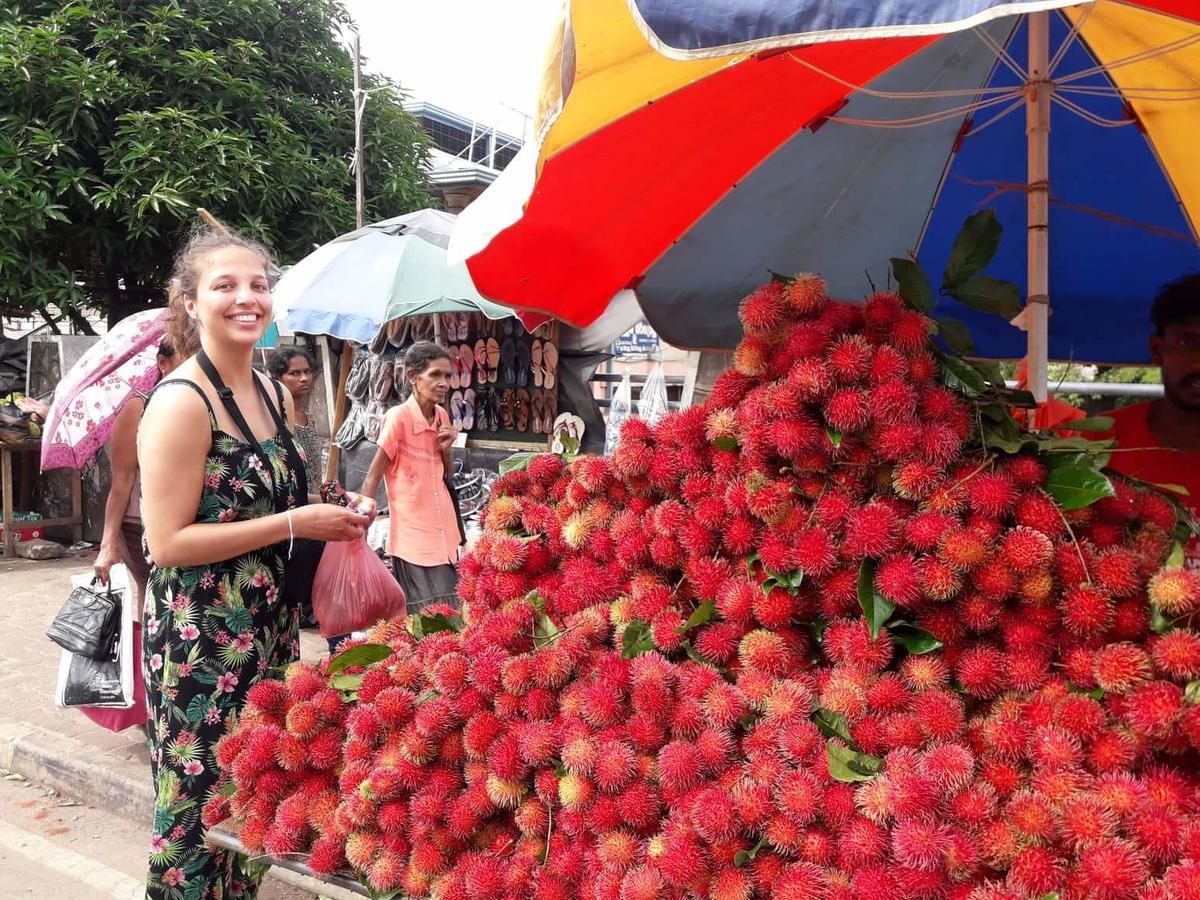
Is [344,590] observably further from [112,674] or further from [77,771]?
[77,771]

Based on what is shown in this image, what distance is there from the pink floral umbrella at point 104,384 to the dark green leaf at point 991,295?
8.72 feet

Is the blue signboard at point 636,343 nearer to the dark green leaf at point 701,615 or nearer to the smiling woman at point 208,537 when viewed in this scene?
the smiling woman at point 208,537

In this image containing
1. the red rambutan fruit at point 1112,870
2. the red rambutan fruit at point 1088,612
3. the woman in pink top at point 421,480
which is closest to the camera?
the red rambutan fruit at point 1112,870

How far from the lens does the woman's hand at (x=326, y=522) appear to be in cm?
168

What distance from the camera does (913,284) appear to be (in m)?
1.29

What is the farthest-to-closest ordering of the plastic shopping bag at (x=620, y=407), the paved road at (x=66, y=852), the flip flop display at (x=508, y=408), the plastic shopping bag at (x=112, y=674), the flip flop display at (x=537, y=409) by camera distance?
the flip flop display at (x=508, y=408), the flip flop display at (x=537, y=409), the plastic shopping bag at (x=620, y=407), the plastic shopping bag at (x=112, y=674), the paved road at (x=66, y=852)

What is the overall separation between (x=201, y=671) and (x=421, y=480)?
193 cm

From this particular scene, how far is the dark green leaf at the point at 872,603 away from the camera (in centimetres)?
102

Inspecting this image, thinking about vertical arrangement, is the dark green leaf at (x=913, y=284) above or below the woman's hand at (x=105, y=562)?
above

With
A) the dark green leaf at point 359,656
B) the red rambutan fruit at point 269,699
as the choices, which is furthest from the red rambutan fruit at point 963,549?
the red rambutan fruit at point 269,699

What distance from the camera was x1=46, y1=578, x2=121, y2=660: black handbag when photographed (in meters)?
2.81

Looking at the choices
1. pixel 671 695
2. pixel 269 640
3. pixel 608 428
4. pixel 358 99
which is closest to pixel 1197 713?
pixel 671 695

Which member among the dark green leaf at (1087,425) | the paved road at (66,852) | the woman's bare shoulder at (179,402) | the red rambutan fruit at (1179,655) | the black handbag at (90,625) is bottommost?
the paved road at (66,852)

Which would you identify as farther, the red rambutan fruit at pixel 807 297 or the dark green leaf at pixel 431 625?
the dark green leaf at pixel 431 625
